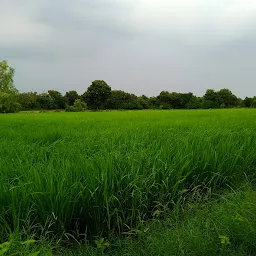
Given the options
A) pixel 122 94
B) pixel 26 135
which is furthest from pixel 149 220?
pixel 122 94

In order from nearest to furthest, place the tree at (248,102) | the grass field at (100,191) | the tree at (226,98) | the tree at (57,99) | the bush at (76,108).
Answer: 1. the grass field at (100,191)
2. the bush at (76,108)
3. the tree at (248,102)
4. the tree at (226,98)
5. the tree at (57,99)

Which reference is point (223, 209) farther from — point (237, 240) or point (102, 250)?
point (102, 250)

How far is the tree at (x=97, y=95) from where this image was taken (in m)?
63.1

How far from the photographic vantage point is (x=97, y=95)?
63250 millimetres

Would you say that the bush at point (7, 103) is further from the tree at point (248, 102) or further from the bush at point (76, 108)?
the tree at point (248, 102)

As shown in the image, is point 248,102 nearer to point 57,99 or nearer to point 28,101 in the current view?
point 57,99

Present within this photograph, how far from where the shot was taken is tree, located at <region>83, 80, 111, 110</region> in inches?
2484

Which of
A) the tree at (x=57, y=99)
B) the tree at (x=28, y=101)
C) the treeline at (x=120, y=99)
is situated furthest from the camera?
the tree at (x=57, y=99)

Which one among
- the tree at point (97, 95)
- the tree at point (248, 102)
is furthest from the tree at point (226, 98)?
the tree at point (97, 95)

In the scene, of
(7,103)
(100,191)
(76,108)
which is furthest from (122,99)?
(100,191)

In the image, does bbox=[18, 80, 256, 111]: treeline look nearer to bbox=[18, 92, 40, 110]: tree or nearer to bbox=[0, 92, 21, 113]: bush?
bbox=[18, 92, 40, 110]: tree

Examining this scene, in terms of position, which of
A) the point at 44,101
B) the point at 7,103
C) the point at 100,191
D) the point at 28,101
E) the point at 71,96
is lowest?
the point at 100,191

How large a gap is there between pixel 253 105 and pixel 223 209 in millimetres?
54884

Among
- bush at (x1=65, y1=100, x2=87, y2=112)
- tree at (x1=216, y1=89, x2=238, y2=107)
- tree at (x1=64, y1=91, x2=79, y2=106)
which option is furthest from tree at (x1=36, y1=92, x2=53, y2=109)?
tree at (x1=216, y1=89, x2=238, y2=107)
